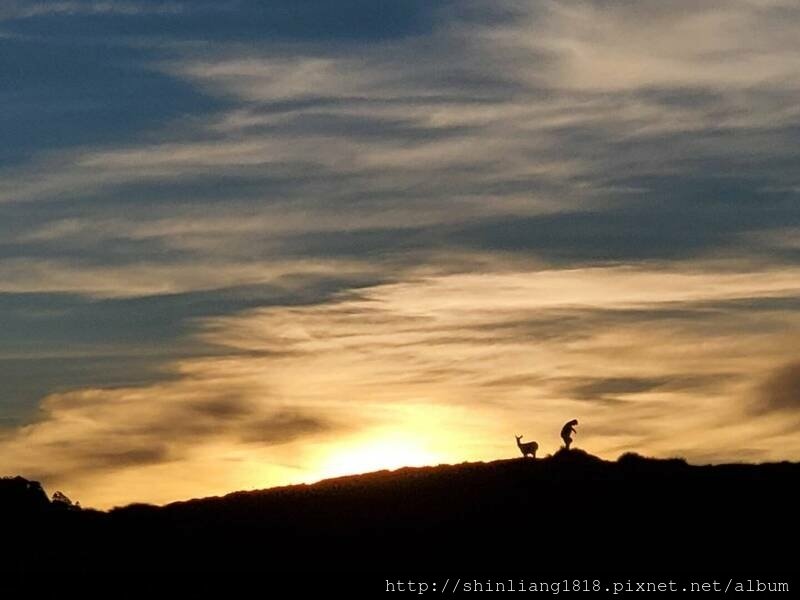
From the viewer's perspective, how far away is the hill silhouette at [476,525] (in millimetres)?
71812

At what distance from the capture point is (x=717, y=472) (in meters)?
77.1

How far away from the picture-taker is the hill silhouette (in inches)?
2827

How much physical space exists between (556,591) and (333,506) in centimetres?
1226

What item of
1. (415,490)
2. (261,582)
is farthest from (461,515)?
(261,582)

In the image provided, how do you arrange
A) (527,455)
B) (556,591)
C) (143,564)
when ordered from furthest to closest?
(527,455) → (143,564) → (556,591)

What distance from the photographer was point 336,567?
7281cm

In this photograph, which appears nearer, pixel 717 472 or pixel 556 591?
pixel 556 591

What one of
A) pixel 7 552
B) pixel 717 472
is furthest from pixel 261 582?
pixel 717 472

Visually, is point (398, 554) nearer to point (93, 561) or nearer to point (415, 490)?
point (415, 490)

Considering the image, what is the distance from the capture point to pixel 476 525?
74500 mm

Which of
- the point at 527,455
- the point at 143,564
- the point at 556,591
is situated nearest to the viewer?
the point at 556,591

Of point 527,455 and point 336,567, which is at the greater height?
point 527,455

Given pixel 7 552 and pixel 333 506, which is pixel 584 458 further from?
pixel 7 552

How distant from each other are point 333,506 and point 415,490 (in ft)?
10.9
